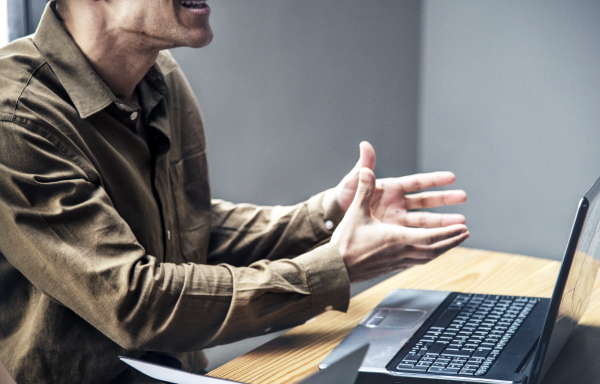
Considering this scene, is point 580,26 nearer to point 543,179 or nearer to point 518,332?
point 543,179

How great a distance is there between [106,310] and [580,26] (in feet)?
6.23

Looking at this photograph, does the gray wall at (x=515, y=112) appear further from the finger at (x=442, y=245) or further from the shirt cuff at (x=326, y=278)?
the shirt cuff at (x=326, y=278)

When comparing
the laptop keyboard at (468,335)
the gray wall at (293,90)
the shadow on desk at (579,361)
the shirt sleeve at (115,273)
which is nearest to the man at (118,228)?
the shirt sleeve at (115,273)

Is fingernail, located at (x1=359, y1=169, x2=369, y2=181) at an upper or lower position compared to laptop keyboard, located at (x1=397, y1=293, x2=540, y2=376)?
upper

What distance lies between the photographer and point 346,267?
2.82ft

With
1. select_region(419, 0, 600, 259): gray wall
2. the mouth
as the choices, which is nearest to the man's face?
the mouth

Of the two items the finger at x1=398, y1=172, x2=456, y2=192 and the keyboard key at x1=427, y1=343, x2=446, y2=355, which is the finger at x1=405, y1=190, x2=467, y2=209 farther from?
the keyboard key at x1=427, y1=343, x2=446, y2=355

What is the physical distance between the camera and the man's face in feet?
2.97

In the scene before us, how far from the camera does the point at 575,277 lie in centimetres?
66

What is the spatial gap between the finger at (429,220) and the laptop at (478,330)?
0.12 meters

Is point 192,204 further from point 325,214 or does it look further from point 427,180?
point 427,180

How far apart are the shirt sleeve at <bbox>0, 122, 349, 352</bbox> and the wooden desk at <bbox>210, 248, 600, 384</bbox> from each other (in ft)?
0.16

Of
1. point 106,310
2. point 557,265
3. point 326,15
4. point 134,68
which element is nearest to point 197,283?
point 106,310

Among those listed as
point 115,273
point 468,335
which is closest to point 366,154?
point 468,335
